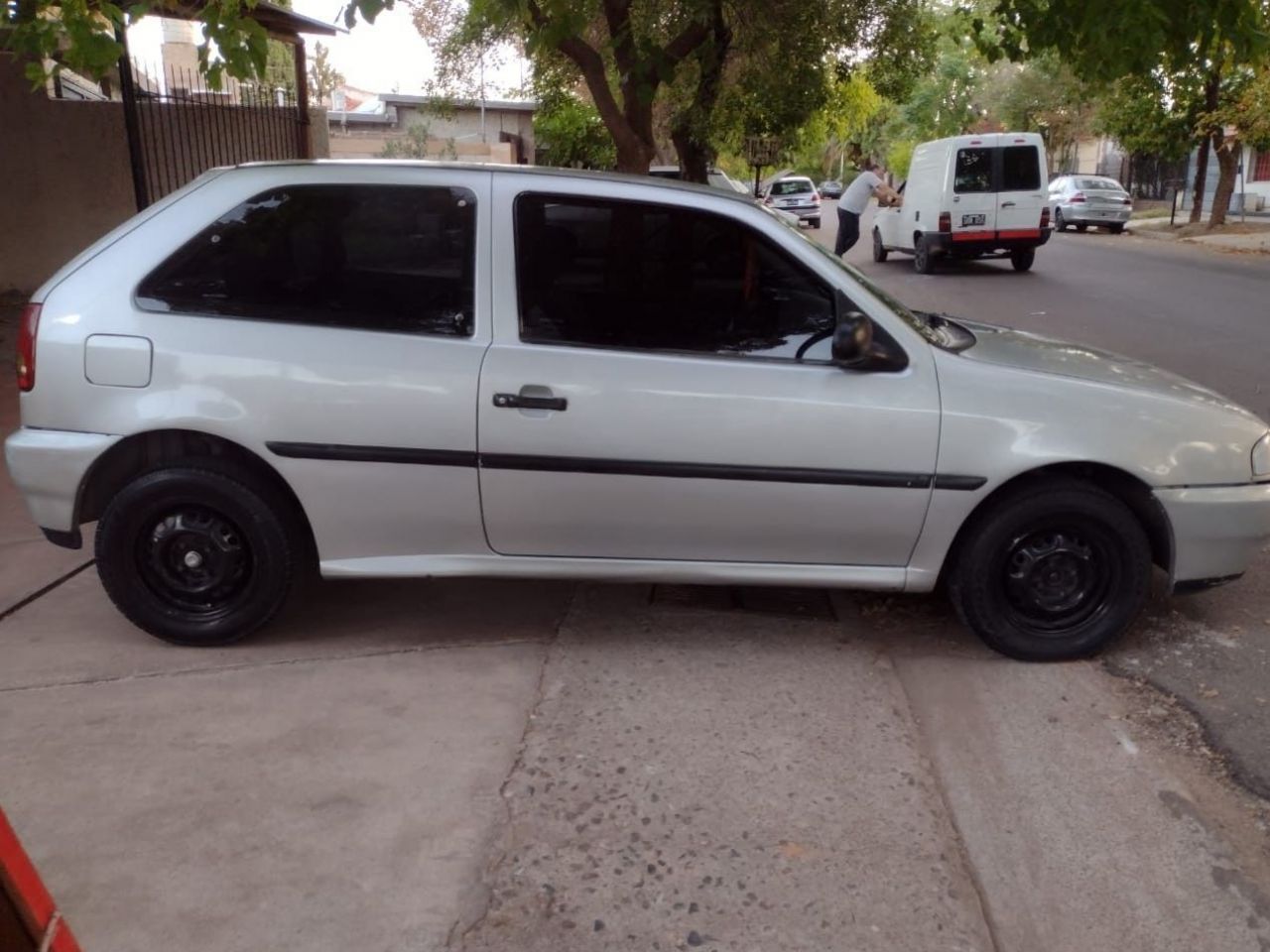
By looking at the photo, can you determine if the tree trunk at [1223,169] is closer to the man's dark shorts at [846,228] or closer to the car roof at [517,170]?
the man's dark shorts at [846,228]

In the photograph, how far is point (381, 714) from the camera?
12.6 feet

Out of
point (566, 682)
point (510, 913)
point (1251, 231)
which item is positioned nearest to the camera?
point (510, 913)

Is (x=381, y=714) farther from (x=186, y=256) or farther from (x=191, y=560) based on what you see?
(x=186, y=256)

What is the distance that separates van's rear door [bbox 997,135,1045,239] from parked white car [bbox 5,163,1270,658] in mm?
15737

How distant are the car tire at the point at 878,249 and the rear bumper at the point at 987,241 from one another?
306cm

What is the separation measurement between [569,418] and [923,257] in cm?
1678

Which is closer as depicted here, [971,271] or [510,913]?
[510,913]

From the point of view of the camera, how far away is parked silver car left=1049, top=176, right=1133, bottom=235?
105 feet

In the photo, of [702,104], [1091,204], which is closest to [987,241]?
[702,104]

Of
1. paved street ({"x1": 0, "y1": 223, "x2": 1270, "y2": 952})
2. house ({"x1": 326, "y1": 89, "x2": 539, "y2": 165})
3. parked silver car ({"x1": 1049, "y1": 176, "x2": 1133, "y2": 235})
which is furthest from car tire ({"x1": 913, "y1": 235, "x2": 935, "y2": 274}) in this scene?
paved street ({"x1": 0, "y1": 223, "x2": 1270, "y2": 952})

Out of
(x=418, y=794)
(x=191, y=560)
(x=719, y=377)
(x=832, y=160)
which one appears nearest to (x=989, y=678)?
(x=719, y=377)

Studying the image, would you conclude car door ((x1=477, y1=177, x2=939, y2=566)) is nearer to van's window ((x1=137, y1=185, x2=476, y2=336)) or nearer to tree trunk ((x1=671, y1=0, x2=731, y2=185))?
van's window ((x1=137, y1=185, x2=476, y2=336))

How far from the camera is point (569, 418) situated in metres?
4.01

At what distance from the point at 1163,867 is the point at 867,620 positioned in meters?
1.80
